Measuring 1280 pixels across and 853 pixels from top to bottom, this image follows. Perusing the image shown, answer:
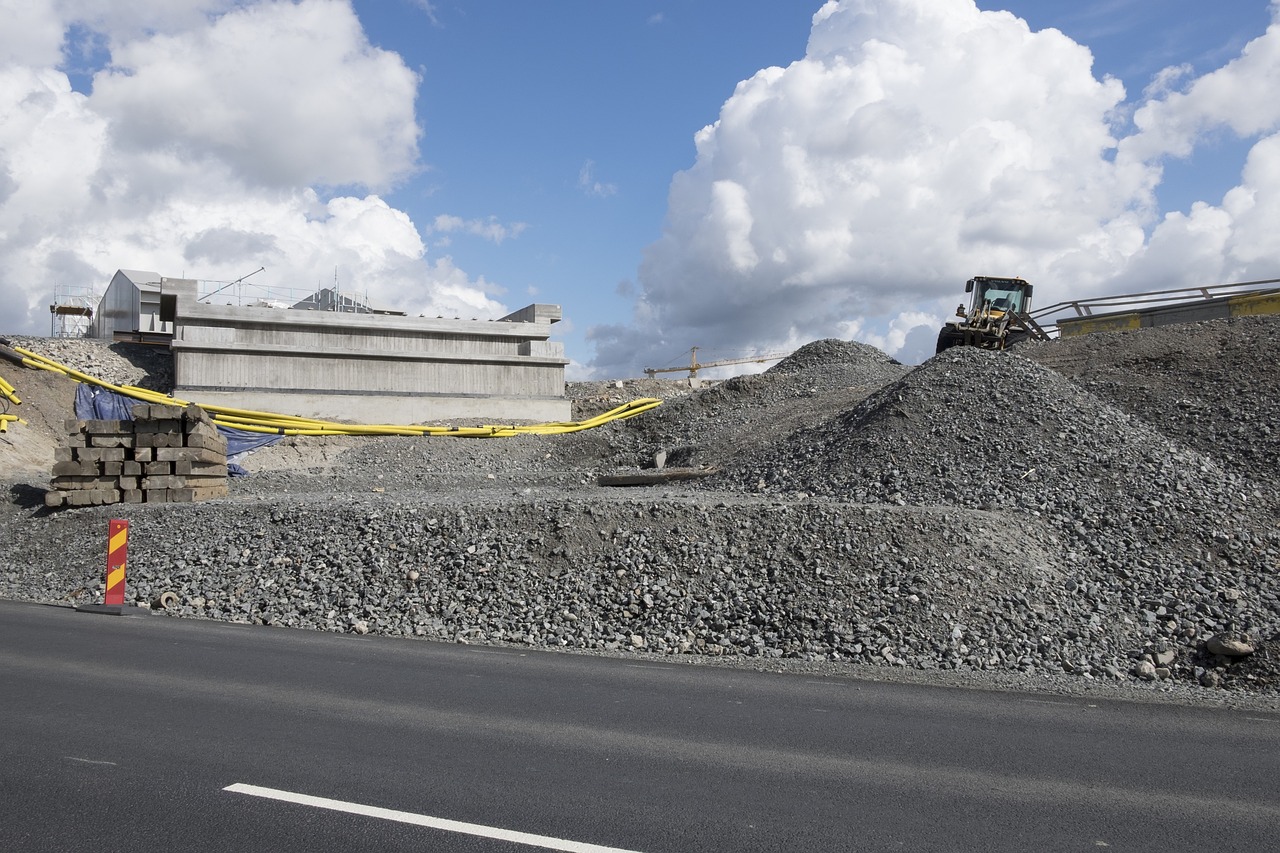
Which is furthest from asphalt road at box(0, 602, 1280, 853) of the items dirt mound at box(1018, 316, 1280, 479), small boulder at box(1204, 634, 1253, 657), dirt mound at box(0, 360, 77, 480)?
dirt mound at box(0, 360, 77, 480)

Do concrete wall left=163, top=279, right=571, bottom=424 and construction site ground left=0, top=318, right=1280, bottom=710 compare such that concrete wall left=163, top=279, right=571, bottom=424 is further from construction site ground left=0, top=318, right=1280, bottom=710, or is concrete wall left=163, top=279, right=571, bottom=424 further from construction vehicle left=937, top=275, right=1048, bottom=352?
construction vehicle left=937, top=275, right=1048, bottom=352

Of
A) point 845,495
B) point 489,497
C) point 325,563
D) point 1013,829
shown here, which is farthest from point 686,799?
point 489,497

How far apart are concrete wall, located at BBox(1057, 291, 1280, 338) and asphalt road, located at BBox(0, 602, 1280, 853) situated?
732 inches

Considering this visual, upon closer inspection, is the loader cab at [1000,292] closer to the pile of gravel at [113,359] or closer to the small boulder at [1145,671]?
the small boulder at [1145,671]

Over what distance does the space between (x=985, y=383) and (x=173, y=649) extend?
13.3 meters

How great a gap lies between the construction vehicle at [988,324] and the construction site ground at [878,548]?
706cm

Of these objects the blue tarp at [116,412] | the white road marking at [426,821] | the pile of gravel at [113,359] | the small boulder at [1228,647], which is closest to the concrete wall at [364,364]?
the pile of gravel at [113,359]

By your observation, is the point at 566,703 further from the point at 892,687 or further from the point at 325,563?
the point at 325,563

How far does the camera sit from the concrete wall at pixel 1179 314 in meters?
22.1

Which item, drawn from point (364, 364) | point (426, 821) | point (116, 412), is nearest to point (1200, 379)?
point (426, 821)

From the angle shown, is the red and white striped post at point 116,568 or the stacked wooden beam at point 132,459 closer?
the red and white striped post at point 116,568

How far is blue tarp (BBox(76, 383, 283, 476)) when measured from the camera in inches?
860

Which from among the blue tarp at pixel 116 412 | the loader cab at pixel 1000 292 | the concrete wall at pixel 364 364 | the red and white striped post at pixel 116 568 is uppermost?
the loader cab at pixel 1000 292

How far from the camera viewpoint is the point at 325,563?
39.2ft
